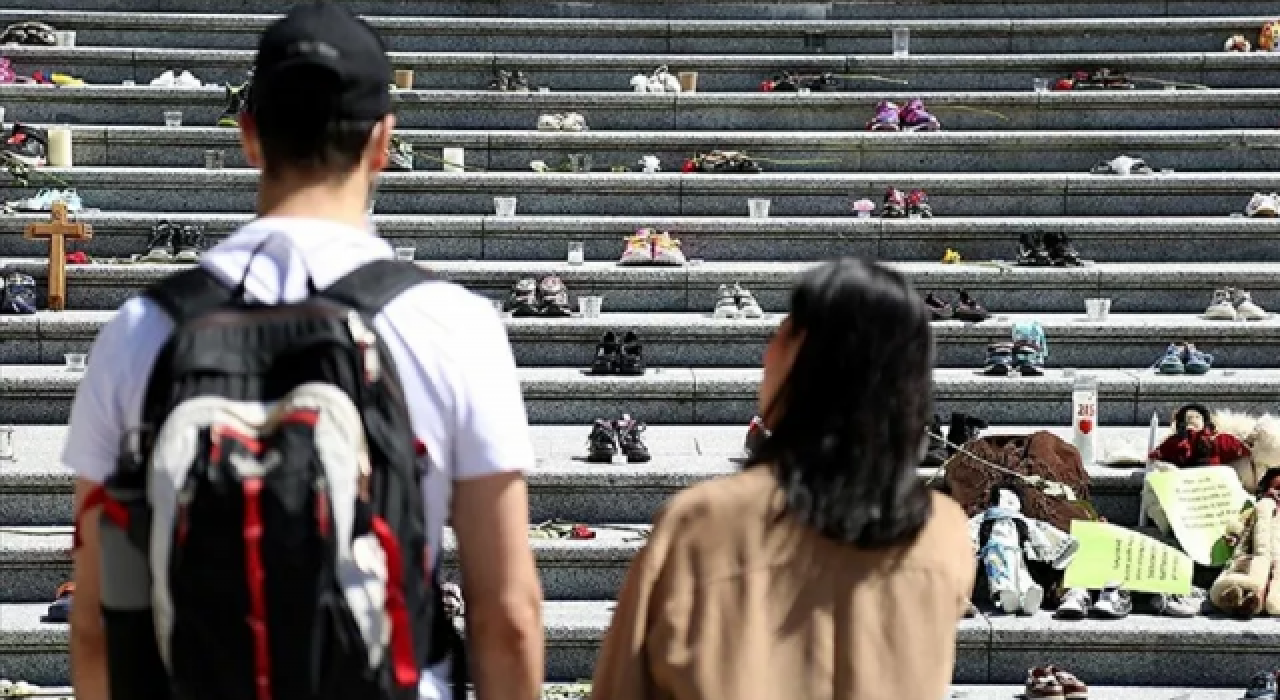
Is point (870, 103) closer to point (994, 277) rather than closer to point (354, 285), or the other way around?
point (994, 277)

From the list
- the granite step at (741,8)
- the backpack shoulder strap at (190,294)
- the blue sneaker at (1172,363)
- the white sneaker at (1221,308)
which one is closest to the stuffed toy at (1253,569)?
the blue sneaker at (1172,363)

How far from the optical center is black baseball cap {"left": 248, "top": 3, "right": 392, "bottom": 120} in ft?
6.87

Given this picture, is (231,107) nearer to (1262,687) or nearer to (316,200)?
(1262,687)

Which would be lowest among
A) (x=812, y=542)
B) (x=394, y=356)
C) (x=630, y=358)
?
(x=630, y=358)

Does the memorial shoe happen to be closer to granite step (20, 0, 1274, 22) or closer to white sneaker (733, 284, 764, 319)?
white sneaker (733, 284, 764, 319)

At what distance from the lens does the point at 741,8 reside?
11031 millimetres

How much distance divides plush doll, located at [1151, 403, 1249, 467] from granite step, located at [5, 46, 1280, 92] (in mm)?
3694

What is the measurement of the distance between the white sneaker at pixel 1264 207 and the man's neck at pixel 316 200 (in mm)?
7339

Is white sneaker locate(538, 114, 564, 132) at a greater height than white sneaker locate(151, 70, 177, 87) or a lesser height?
lesser

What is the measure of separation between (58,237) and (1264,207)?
18.0 ft

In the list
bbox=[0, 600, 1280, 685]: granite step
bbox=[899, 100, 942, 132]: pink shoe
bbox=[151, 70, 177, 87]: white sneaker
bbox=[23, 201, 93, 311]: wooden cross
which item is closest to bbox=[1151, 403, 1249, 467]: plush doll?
bbox=[0, 600, 1280, 685]: granite step

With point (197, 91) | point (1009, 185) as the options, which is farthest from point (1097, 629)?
point (197, 91)

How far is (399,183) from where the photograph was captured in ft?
29.1

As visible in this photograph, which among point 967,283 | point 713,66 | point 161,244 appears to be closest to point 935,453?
point 967,283
